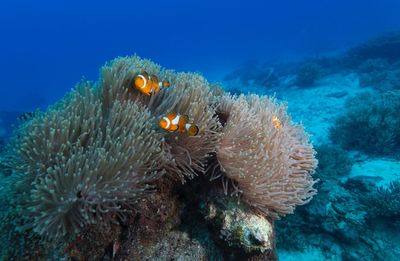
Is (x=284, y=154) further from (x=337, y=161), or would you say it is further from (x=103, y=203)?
(x=337, y=161)

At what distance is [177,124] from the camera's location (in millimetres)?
2578

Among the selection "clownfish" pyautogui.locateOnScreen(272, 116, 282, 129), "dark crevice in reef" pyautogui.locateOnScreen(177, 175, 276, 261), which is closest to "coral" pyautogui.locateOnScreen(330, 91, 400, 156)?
"clownfish" pyautogui.locateOnScreen(272, 116, 282, 129)

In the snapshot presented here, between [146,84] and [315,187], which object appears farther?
[315,187]

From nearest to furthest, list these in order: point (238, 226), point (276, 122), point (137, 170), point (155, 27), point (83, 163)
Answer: point (83, 163) → point (137, 170) → point (238, 226) → point (276, 122) → point (155, 27)

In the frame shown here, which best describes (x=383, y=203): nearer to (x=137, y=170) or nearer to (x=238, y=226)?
(x=238, y=226)

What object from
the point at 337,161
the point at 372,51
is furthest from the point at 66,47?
the point at 337,161

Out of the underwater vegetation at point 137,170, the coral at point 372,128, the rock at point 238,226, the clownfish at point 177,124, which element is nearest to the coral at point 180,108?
the underwater vegetation at point 137,170

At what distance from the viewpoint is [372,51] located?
19375 mm

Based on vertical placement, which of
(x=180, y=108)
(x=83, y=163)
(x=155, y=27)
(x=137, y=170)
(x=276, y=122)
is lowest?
(x=83, y=163)

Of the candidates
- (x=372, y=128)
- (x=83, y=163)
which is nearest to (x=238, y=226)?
(x=83, y=163)

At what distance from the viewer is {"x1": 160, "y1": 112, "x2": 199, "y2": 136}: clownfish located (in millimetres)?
2553

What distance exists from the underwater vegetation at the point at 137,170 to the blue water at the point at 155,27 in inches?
2151

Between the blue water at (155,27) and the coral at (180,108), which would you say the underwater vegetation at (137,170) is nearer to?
the coral at (180,108)

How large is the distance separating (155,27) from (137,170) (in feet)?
420
